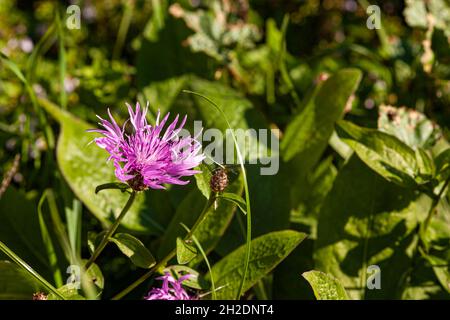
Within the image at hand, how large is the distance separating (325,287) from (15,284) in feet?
1.73

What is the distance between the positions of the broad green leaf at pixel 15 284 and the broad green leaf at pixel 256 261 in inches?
12.7

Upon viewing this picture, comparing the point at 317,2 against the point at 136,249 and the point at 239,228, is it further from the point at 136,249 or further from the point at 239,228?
the point at 136,249

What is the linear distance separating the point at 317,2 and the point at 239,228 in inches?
46.0

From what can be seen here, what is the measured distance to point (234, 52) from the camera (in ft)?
5.47

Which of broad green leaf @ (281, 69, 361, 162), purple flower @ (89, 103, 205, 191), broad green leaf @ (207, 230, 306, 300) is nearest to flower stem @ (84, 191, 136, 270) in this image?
purple flower @ (89, 103, 205, 191)

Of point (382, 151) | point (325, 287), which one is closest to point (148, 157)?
point (325, 287)

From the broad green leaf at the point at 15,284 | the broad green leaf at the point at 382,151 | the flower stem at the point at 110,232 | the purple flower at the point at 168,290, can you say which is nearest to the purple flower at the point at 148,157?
the flower stem at the point at 110,232

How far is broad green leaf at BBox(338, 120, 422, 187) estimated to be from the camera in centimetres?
117

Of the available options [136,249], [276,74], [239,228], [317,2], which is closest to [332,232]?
[239,228]

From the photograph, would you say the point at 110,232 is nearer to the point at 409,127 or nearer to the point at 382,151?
the point at 382,151

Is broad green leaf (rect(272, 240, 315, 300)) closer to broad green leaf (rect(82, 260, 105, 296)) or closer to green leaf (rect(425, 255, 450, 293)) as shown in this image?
green leaf (rect(425, 255, 450, 293))

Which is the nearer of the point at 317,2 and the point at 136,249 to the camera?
the point at 136,249

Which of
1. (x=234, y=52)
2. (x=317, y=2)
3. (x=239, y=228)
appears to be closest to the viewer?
(x=239, y=228)

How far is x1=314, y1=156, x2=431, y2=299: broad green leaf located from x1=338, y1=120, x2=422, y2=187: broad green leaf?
0.06 meters
